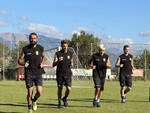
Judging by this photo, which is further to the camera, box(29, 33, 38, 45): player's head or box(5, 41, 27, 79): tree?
box(5, 41, 27, 79): tree

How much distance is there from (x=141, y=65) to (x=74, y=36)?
27.5 meters

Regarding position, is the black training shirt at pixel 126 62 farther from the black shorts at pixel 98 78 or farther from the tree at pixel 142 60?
the tree at pixel 142 60

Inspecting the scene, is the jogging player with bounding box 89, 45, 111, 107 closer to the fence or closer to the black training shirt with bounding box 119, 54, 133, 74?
the black training shirt with bounding box 119, 54, 133, 74

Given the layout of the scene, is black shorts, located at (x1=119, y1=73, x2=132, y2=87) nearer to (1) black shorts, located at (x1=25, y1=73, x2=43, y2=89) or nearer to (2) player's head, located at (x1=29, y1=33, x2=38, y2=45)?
(1) black shorts, located at (x1=25, y1=73, x2=43, y2=89)

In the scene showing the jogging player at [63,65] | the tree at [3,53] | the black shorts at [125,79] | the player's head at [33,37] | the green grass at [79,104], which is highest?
the tree at [3,53]

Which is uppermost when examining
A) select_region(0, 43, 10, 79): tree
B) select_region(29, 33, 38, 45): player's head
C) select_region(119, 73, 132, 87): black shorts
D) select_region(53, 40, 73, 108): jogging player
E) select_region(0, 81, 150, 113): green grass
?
select_region(0, 43, 10, 79): tree

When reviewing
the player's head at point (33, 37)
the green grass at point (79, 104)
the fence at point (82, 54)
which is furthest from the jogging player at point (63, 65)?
the fence at point (82, 54)

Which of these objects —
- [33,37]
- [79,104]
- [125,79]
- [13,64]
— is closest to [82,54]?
[13,64]

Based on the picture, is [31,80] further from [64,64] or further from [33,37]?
[64,64]

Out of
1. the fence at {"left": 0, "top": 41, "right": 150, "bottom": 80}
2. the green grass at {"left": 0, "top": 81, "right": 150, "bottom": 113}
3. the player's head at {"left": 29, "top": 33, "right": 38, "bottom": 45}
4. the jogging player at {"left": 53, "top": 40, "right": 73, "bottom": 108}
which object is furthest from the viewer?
the fence at {"left": 0, "top": 41, "right": 150, "bottom": 80}

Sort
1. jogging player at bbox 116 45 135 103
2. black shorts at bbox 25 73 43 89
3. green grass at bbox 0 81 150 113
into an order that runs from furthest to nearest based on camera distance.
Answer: jogging player at bbox 116 45 135 103 < green grass at bbox 0 81 150 113 < black shorts at bbox 25 73 43 89

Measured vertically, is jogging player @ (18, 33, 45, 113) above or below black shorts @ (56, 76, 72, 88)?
above

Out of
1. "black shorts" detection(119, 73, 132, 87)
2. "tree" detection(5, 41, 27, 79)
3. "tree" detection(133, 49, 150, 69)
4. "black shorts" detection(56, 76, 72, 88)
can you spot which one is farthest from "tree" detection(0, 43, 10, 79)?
"black shorts" detection(56, 76, 72, 88)

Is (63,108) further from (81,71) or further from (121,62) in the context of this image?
(81,71)
